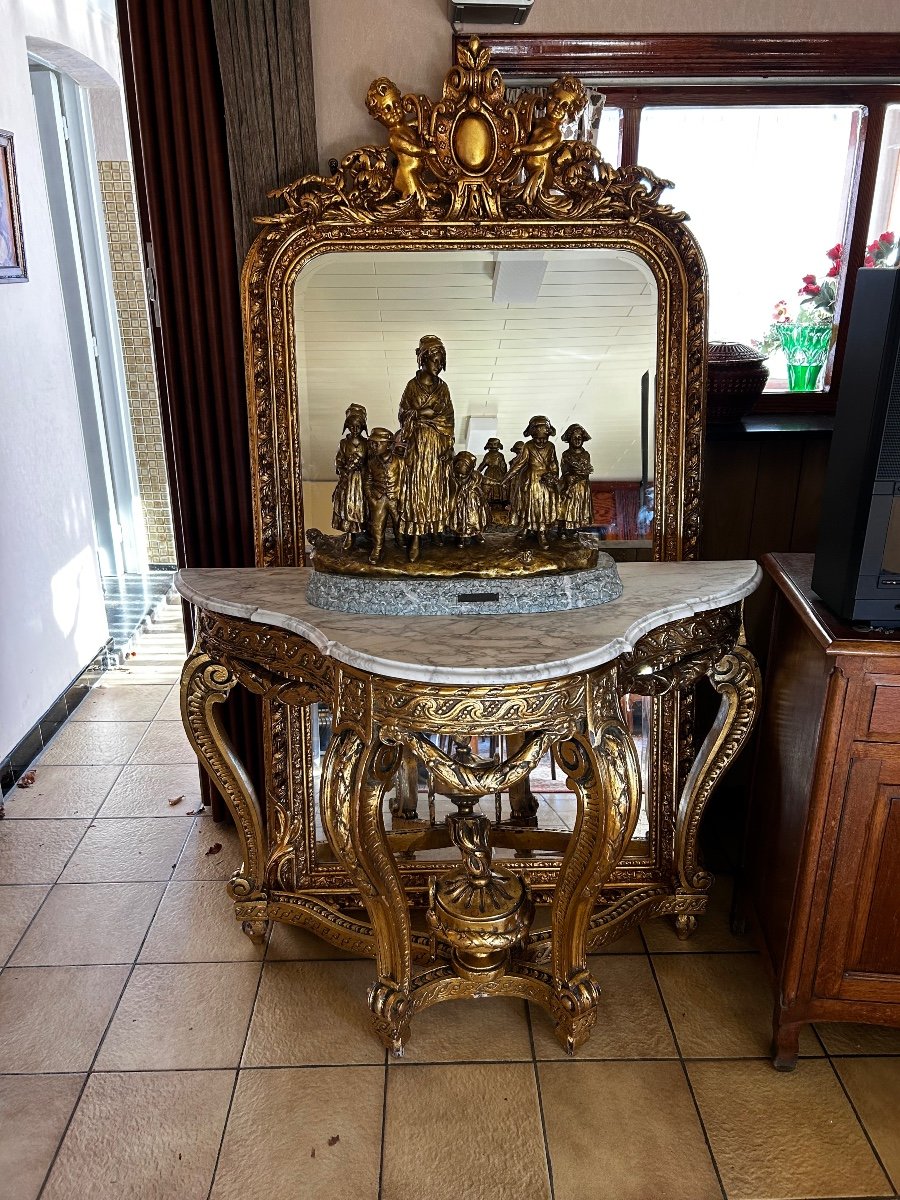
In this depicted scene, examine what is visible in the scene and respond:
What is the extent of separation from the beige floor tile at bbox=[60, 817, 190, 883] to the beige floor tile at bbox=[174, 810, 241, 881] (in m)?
0.03

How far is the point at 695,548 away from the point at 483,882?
99 cm

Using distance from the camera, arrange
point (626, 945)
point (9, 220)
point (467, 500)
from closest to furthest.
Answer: point (467, 500), point (626, 945), point (9, 220)

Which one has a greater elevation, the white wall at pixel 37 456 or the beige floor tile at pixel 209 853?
the white wall at pixel 37 456

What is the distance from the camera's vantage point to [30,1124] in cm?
183

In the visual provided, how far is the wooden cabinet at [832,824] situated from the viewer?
1706 millimetres

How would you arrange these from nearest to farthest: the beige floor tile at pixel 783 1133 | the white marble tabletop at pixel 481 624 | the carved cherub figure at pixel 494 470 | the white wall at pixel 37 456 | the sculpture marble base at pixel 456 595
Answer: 1. the white marble tabletop at pixel 481 624
2. the beige floor tile at pixel 783 1133
3. the sculpture marble base at pixel 456 595
4. the carved cherub figure at pixel 494 470
5. the white wall at pixel 37 456

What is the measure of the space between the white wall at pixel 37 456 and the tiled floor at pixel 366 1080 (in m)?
1.03

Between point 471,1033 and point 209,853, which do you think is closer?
point 471,1033

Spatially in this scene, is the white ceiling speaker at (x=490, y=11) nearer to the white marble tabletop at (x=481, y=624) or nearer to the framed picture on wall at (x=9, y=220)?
the white marble tabletop at (x=481, y=624)

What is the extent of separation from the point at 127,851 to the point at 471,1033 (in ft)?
4.24

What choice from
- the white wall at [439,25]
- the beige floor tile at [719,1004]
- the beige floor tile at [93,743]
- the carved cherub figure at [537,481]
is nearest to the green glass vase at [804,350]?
the white wall at [439,25]

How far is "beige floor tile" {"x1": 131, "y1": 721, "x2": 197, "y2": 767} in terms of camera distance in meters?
3.33

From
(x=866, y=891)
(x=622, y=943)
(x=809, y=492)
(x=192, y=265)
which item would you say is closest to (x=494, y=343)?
(x=192, y=265)

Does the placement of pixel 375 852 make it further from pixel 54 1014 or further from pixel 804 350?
pixel 804 350
